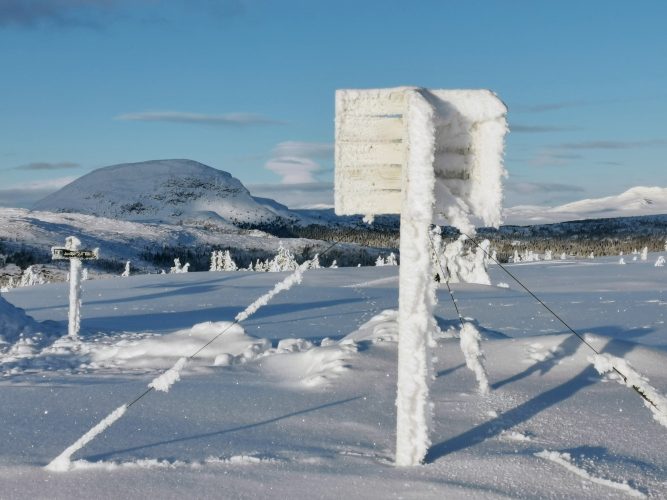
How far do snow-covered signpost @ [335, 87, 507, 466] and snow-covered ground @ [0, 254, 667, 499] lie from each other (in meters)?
0.62

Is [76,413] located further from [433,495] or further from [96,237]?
[96,237]

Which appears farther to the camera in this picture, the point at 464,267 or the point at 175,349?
the point at 464,267

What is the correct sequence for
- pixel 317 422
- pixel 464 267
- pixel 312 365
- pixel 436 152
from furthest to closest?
pixel 464 267 < pixel 312 365 < pixel 317 422 < pixel 436 152

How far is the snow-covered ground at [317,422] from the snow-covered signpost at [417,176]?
62 cm

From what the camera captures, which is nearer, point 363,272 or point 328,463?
point 328,463

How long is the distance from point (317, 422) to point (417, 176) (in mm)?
2304

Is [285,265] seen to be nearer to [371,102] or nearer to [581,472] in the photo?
[371,102]

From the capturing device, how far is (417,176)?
440 centimetres

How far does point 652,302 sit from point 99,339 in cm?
1634

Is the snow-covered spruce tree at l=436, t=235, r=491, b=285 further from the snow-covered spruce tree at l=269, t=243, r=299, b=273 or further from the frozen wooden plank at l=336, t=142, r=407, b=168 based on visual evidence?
the frozen wooden plank at l=336, t=142, r=407, b=168

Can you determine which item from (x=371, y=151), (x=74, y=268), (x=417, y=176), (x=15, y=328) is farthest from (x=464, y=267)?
(x=417, y=176)

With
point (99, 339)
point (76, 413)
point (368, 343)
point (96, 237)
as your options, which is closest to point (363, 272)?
point (99, 339)

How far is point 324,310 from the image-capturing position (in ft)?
64.3

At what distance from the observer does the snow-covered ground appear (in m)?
4.21
